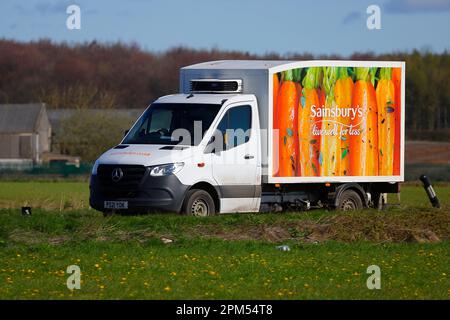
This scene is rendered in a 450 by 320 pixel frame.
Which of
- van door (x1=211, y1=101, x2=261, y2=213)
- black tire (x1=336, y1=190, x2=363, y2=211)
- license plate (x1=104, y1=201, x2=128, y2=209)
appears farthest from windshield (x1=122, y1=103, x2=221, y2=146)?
black tire (x1=336, y1=190, x2=363, y2=211)

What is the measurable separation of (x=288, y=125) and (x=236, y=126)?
1.40m

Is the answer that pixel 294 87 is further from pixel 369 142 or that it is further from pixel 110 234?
pixel 110 234

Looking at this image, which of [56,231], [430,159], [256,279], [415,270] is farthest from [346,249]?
[430,159]

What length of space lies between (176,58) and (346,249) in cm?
11262

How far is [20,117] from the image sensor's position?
122 meters

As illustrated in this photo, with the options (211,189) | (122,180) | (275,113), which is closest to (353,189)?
(275,113)

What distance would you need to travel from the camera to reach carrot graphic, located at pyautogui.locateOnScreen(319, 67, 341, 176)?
2338 centimetres

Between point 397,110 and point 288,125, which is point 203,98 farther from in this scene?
point 397,110

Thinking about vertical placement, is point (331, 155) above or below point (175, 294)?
above

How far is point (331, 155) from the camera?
23562mm

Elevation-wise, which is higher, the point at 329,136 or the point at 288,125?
the point at 288,125

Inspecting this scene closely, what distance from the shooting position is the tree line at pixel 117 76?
12694cm

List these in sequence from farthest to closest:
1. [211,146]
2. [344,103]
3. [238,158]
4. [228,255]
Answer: [344,103] → [238,158] → [211,146] → [228,255]

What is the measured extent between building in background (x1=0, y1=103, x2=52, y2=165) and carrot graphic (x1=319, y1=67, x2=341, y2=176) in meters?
98.9
